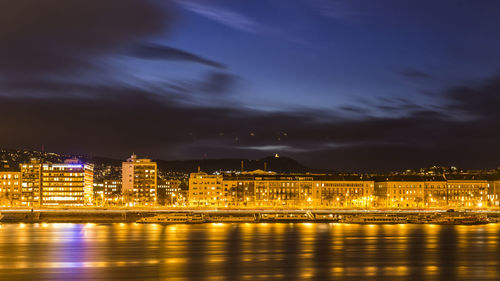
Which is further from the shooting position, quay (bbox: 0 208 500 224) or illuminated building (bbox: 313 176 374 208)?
illuminated building (bbox: 313 176 374 208)

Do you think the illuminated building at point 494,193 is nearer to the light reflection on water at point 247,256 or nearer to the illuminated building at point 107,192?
the illuminated building at point 107,192

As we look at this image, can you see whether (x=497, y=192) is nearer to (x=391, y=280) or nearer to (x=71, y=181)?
(x=71, y=181)

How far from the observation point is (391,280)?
119 ft

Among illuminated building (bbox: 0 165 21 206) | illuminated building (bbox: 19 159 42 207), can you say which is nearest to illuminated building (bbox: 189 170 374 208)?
illuminated building (bbox: 19 159 42 207)

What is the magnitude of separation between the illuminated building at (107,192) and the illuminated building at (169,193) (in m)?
7.86

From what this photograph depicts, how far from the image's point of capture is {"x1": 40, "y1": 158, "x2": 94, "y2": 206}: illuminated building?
120 m

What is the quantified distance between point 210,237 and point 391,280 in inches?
1039

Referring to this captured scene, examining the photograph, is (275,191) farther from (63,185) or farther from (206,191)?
(63,185)

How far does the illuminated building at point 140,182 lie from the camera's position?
416ft

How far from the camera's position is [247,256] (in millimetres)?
45812

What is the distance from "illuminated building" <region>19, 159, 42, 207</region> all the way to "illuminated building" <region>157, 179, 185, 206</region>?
24788mm

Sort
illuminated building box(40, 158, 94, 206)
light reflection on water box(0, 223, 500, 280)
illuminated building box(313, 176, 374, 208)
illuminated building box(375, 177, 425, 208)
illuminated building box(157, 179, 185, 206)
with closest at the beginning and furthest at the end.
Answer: light reflection on water box(0, 223, 500, 280)
illuminated building box(40, 158, 94, 206)
illuminated building box(313, 176, 374, 208)
illuminated building box(375, 177, 425, 208)
illuminated building box(157, 179, 185, 206)

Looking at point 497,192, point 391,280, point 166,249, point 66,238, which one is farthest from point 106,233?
point 497,192

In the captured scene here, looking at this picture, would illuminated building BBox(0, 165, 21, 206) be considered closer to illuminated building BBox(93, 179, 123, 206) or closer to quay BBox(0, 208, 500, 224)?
illuminated building BBox(93, 179, 123, 206)
